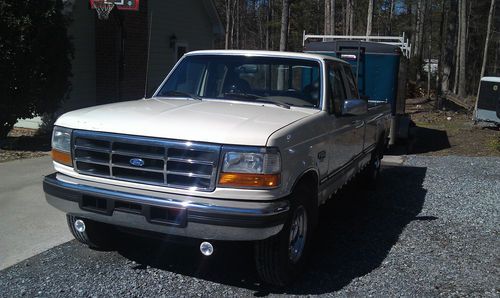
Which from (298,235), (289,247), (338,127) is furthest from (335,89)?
(289,247)

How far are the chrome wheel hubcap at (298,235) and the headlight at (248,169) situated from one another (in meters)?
0.63

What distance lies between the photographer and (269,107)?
471cm

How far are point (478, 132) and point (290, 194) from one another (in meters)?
13.1

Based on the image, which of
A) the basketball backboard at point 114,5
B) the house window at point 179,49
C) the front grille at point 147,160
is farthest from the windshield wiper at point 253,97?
the house window at point 179,49

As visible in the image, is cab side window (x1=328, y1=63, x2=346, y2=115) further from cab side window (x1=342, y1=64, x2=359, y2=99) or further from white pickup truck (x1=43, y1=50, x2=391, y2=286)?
cab side window (x1=342, y1=64, x2=359, y2=99)

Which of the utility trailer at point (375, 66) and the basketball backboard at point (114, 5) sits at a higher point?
the basketball backboard at point (114, 5)

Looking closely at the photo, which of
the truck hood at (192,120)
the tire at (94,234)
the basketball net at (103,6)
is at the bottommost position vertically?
the tire at (94,234)

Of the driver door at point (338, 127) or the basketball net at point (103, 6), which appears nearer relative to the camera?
the driver door at point (338, 127)

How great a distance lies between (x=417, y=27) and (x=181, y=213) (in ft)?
133

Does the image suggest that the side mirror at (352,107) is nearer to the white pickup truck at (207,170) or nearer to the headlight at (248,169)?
the white pickup truck at (207,170)

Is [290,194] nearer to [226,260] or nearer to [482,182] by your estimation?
[226,260]

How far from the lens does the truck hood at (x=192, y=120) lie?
3592mm

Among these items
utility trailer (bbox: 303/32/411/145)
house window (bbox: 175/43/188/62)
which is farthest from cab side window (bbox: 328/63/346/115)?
house window (bbox: 175/43/188/62)

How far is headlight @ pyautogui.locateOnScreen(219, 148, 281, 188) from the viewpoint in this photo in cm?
354
